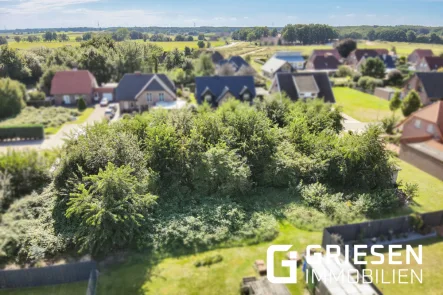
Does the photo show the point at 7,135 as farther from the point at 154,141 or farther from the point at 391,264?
the point at 391,264

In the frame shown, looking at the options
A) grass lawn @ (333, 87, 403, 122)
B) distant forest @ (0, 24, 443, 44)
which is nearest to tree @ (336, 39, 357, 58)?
distant forest @ (0, 24, 443, 44)

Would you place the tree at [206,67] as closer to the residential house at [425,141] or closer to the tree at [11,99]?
the tree at [11,99]

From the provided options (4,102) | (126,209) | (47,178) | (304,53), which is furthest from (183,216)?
(304,53)

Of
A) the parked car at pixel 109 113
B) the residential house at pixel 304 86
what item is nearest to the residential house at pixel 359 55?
the residential house at pixel 304 86

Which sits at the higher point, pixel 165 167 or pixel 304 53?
pixel 304 53

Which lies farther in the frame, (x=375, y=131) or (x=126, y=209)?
(x=375, y=131)

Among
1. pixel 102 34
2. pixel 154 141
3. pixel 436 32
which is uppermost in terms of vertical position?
pixel 436 32

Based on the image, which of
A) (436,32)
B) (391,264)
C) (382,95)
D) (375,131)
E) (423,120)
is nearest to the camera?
(391,264)

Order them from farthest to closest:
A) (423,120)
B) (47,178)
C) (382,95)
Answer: (382,95) → (423,120) → (47,178)
